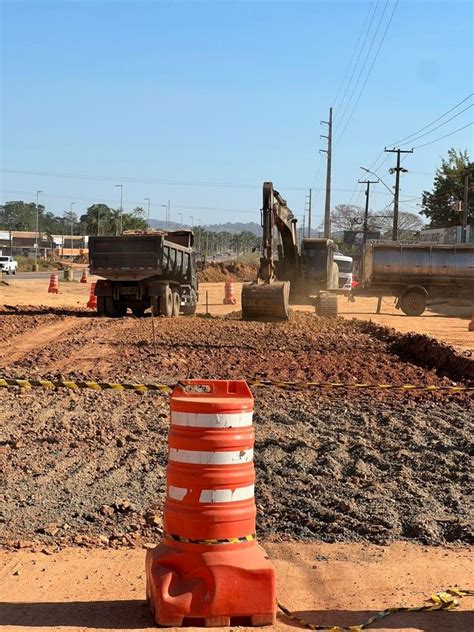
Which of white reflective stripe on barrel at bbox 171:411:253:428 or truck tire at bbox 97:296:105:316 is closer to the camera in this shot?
white reflective stripe on barrel at bbox 171:411:253:428

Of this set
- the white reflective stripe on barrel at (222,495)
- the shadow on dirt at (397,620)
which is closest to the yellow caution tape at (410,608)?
the shadow on dirt at (397,620)

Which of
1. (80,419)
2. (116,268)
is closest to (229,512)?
(80,419)

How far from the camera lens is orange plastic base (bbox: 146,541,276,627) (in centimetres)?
472

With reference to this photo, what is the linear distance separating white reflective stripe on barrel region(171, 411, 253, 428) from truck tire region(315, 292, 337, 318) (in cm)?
2461

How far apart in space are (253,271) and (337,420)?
6699 centimetres

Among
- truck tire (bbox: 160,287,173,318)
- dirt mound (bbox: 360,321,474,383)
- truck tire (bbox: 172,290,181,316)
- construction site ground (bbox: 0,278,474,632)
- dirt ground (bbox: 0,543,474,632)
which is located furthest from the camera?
truck tire (bbox: 172,290,181,316)

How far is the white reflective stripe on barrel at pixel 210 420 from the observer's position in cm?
486

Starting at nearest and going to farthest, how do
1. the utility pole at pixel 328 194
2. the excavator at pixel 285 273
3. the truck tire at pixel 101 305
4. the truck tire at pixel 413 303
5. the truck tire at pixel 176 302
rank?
the excavator at pixel 285 273, the truck tire at pixel 101 305, the truck tire at pixel 176 302, the truck tire at pixel 413 303, the utility pole at pixel 328 194

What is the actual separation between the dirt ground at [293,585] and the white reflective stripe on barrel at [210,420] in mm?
1116

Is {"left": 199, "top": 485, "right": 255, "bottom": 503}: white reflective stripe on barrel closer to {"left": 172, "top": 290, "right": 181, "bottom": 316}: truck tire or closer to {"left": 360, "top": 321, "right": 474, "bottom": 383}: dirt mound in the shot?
{"left": 360, "top": 321, "right": 474, "bottom": 383}: dirt mound

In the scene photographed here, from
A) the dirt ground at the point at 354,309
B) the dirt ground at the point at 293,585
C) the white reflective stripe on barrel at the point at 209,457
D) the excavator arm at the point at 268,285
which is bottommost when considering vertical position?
the dirt ground at the point at 293,585

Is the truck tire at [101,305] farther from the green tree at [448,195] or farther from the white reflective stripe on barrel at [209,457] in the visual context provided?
the green tree at [448,195]

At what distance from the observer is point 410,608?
497 centimetres

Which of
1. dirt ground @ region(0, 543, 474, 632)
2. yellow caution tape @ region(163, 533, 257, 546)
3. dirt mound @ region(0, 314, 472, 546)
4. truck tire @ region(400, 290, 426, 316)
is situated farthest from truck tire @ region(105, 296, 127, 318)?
yellow caution tape @ region(163, 533, 257, 546)
